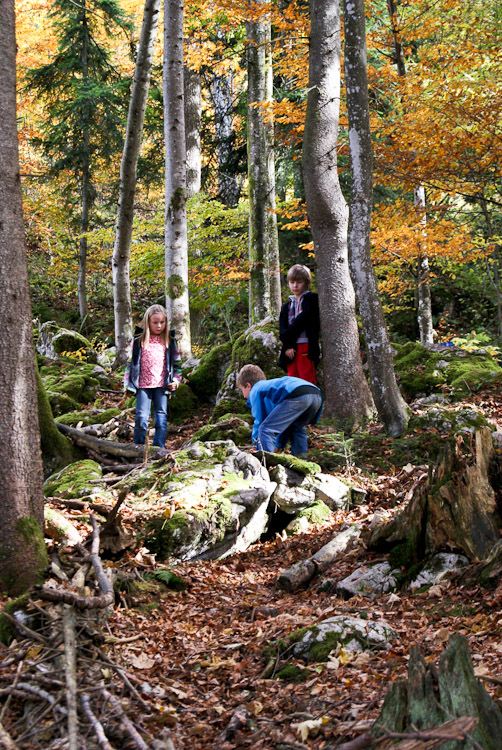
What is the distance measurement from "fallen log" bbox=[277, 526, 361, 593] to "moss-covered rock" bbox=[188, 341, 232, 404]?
5167mm

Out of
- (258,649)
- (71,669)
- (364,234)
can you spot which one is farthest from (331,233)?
(71,669)

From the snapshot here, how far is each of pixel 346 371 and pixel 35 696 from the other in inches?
229

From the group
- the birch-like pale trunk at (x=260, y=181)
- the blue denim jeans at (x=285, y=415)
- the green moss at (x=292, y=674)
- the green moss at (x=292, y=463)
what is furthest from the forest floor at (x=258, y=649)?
the birch-like pale trunk at (x=260, y=181)

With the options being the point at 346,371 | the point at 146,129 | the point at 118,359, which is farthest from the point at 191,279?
the point at 346,371

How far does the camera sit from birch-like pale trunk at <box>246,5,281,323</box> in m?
12.1

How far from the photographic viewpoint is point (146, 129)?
728 inches

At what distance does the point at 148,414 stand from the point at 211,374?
2522mm

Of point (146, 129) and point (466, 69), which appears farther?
point (146, 129)

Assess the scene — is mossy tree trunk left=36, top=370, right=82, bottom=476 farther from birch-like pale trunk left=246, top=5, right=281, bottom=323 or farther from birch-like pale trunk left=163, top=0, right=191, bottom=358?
birch-like pale trunk left=246, top=5, right=281, bottom=323

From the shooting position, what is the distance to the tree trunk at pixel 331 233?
774 cm

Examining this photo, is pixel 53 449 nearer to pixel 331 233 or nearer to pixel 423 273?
pixel 331 233

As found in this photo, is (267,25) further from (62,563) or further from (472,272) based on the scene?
(62,563)

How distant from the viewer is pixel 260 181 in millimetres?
12398

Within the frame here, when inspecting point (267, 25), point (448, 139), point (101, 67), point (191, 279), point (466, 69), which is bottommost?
point (191, 279)
